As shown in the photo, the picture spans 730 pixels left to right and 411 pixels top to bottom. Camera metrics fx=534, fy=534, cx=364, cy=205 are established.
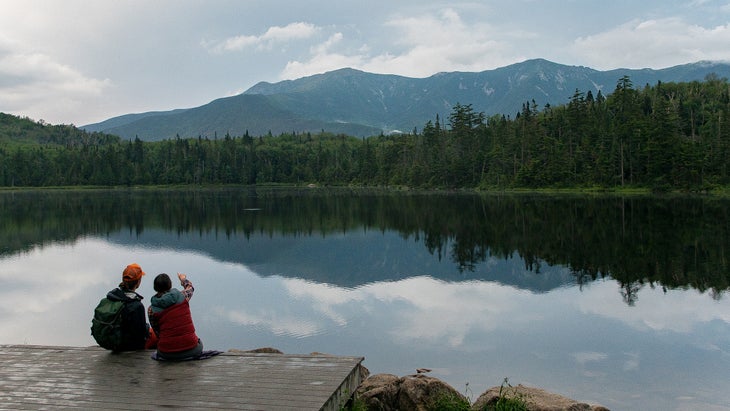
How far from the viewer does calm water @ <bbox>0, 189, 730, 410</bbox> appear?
542 inches

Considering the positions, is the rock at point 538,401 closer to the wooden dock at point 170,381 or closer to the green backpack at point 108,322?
the wooden dock at point 170,381

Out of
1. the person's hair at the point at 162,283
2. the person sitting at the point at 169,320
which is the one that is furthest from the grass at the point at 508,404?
the person's hair at the point at 162,283

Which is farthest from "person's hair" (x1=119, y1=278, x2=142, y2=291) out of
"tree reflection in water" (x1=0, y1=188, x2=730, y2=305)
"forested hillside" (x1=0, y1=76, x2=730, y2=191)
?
"forested hillside" (x1=0, y1=76, x2=730, y2=191)

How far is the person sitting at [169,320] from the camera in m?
9.45

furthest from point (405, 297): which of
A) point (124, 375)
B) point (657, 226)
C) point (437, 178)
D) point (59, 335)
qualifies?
point (437, 178)

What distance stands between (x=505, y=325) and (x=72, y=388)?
1314 cm

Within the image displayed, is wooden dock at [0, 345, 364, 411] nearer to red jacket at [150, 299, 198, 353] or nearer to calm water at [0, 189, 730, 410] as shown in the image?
red jacket at [150, 299, 198, 353]

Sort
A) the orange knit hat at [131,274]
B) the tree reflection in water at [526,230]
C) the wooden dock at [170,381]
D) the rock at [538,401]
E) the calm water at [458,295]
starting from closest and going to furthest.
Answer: the wooden dock at [170,381] < the rock at [538,401] < the orange knit hat at [131,274] < the calm water at [458,295] < the tree reflection in water at [526,230]

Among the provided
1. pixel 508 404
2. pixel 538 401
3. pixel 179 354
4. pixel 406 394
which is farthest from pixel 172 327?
pixel 538 401

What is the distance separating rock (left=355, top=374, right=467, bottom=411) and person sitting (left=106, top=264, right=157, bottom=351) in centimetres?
424

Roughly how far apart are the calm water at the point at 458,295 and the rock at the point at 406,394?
2.35m

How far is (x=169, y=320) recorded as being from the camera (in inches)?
373

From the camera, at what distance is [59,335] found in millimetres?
17781

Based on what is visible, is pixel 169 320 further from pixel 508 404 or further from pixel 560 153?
pixel 560 153
